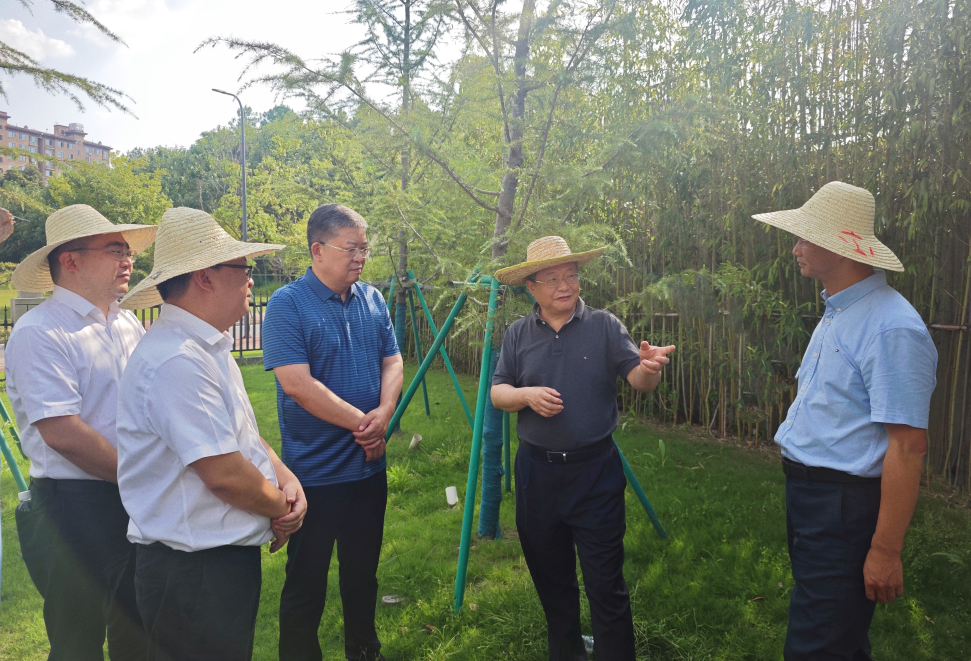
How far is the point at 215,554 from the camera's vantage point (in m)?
1.57

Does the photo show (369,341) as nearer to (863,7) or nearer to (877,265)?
(877,265)

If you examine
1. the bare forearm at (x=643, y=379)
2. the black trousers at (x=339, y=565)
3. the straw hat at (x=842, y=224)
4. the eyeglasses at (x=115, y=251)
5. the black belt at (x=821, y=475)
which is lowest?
the black trousers at (x=339, y=565)

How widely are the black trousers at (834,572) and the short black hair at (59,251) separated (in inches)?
109

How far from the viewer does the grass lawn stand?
2.60 metres

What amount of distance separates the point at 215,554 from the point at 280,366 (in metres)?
0.86

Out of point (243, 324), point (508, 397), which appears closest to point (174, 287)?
point (508, 397)

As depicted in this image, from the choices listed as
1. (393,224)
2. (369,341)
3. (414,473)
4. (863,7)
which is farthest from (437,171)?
(863,7)

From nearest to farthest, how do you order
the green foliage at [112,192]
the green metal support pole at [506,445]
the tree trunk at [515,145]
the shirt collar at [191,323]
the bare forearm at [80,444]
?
the shirt collar at [191,323] → the bare forearm at [80,444] → the tree trunk at [515,145] → the green metal support pole at [506,445] → the green foliage at [112,192]

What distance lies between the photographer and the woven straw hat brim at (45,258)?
2154mm

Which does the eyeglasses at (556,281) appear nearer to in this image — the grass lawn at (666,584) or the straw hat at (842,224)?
the straw hat at (842,224)

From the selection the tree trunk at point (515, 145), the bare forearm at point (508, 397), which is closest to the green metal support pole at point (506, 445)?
the tree trunk at point (515, 145)

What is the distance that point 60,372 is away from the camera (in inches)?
75.2

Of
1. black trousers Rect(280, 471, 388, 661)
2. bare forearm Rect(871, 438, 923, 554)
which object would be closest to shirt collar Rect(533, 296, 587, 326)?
black trousers Rect(280, 471, 388, 661)

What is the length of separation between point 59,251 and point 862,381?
9.43 ft
